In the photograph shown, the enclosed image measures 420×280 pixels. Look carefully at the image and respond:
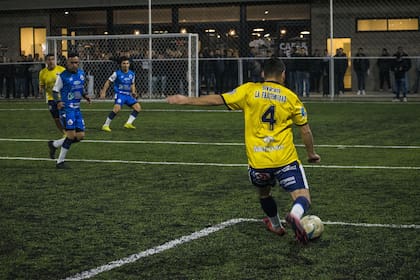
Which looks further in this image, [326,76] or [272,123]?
[326,76]

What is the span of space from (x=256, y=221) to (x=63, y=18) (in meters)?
32.5

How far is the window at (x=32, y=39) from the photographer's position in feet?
129

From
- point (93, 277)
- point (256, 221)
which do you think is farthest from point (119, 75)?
point (93, 277)

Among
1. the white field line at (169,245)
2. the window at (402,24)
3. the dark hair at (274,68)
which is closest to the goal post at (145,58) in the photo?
the window at (402,24)

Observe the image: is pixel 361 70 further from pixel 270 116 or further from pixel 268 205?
pixel 270 116

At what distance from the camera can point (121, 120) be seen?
74.3 feet

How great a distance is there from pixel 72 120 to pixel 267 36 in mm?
23795

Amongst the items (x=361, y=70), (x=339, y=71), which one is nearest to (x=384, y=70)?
(x=361, y=70)

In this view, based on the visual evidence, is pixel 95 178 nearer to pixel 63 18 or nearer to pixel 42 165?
pixel 42 165

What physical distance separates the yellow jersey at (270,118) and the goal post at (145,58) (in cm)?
2171

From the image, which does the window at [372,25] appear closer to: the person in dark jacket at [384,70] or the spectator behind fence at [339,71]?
the person in dark jacket at [384,70]

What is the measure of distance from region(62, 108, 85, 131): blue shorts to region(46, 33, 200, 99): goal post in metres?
15.4

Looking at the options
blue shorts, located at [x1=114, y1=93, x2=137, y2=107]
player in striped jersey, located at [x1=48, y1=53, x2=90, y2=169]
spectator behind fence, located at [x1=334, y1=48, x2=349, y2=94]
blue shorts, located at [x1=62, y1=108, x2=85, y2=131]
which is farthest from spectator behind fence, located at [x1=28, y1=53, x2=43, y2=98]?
blue shorts, located at [x1=62, y1=108, x2=85, y2=131]

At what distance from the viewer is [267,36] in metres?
36.6
